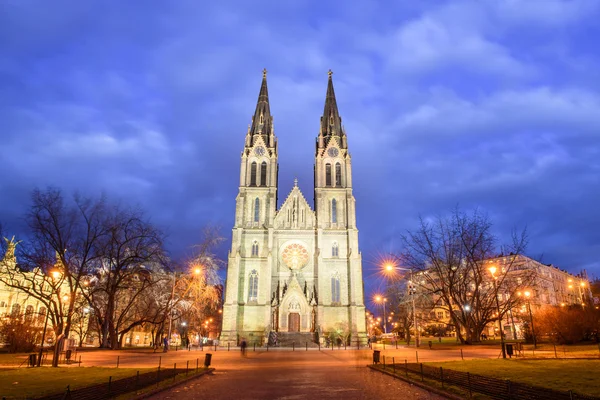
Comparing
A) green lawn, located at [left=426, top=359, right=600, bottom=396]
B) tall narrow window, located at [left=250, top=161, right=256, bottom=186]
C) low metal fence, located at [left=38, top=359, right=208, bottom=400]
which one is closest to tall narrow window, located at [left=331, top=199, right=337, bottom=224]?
tall narrow window, located at [left=250, top=161, right=256, bottom=186]

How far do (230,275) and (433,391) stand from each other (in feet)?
141

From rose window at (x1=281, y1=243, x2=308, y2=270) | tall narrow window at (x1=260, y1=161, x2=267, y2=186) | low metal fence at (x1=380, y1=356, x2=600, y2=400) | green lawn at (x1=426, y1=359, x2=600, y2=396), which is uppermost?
tall narrow window at (x1=260, y1=161, x2=267, y2=186)

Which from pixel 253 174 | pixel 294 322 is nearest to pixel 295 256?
pixel 294 322

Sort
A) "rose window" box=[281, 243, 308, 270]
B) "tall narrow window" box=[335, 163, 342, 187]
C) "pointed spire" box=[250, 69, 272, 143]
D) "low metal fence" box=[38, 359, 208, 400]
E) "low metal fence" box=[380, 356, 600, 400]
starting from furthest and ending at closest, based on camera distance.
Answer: "pointed spire" box=[250, 69, 272, 143] → "tall narrow window" box=[335, 163, 342, 187] → "rose window" box=[281, 243, 308, 270] → "low metal fence" box=[38, 359, 208, 400] → "low metal fence" box=[380, 356, 600, 400]

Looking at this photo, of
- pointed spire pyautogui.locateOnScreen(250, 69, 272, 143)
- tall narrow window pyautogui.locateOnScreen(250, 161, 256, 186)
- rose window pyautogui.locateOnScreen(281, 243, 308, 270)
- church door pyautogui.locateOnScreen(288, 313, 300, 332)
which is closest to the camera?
church door pyautogui.locateOnScreen(288, 313, 300, 332)

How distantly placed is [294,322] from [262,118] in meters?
31.8

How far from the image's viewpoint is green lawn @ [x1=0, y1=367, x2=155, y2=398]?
12.1m

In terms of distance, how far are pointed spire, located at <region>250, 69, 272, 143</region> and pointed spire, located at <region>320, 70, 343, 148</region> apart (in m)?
8.72

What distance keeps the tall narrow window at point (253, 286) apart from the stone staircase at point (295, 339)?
21.3 feet

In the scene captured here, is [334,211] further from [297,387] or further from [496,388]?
[496,388]

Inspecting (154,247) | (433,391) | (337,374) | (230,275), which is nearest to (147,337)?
(230,275)

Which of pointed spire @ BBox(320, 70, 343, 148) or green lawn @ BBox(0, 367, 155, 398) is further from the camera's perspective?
pointed spire @ BBox(320, 70, 343, 148)

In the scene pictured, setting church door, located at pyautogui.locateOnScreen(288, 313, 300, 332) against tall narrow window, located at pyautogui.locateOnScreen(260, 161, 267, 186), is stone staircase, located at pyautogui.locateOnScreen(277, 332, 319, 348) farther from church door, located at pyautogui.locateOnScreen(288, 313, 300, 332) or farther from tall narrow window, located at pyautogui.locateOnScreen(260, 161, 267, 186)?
tall narrow window, located at pyautogui.locateOnScreen(260, 161, 267, 186)

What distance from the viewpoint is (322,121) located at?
2653 inches
